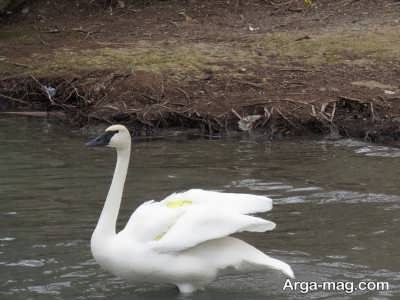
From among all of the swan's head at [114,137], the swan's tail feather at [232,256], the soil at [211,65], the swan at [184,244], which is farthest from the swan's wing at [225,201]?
the soil at [211,65]

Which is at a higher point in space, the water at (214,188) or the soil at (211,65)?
the soil at (211,65)

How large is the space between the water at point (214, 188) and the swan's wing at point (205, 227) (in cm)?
57

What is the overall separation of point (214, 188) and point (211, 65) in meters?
3.97

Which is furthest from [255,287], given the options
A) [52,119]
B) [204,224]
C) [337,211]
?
[52,119]

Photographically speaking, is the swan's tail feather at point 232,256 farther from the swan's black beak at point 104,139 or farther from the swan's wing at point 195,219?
the swan's black beak at point 104,139

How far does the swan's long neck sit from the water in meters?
0.45

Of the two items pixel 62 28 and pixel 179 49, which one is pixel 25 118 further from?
pixel 62 28

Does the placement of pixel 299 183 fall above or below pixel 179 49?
below

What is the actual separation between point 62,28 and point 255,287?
9616 mm

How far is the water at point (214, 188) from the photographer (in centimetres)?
659

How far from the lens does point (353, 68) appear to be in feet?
40.3

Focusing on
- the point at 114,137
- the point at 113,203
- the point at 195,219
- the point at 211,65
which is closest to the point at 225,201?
the point at 195,219

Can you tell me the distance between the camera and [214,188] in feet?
29.2

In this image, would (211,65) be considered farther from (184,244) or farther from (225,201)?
(184,244)
